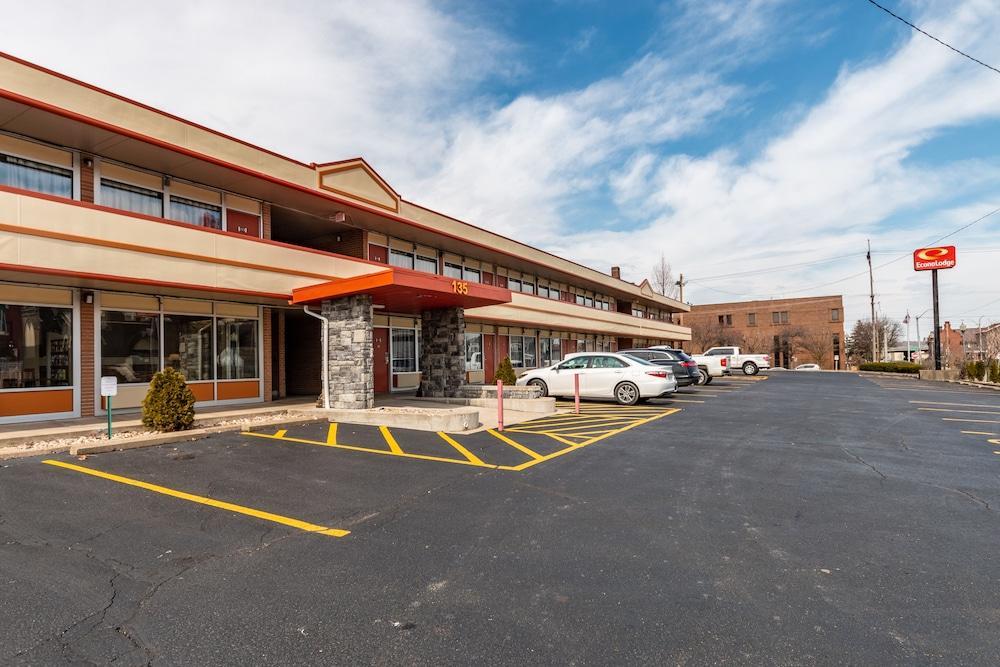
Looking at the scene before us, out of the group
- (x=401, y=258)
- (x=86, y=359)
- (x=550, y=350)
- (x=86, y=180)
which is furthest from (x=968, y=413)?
(x=86, y=180)

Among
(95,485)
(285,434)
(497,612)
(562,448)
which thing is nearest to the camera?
(497,612)

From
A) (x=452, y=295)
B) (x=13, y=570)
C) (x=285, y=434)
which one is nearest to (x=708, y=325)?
(x=452, y=295)

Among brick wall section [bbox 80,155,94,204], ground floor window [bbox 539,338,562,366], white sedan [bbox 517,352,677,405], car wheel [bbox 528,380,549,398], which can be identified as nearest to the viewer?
brick wall section [bbox 80,155,94,204]

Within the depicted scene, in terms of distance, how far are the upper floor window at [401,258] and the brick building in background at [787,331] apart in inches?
2208

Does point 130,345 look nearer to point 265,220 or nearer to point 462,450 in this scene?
point 265,220

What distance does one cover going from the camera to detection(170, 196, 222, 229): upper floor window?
12.9 meters

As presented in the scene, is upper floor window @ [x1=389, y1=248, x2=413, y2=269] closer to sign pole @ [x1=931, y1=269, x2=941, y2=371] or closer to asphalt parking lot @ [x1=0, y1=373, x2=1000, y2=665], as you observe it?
asphalt parking lot @ [x1=0, y1=373, x2=1000, y2=665]

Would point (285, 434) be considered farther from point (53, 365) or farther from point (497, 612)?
point (497, 612)

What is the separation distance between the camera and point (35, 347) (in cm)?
1077

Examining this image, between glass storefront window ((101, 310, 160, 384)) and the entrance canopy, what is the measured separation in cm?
335

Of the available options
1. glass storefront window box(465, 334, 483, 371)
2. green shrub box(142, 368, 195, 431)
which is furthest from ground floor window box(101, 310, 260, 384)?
glass storefront window box(465, 334, 483, 371)

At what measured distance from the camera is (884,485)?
252 inches

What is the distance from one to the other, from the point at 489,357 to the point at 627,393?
980 cm

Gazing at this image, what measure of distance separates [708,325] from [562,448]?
7058 cm
